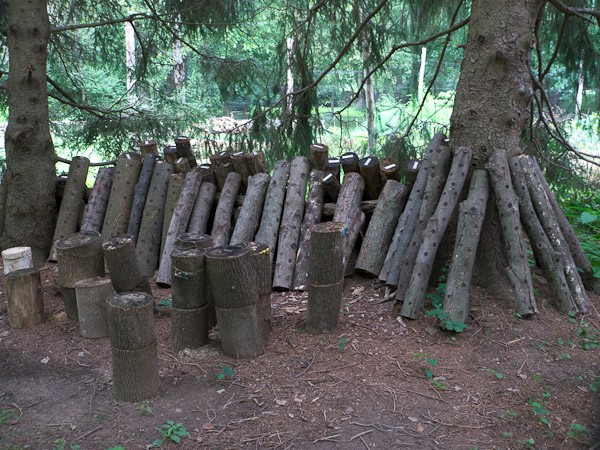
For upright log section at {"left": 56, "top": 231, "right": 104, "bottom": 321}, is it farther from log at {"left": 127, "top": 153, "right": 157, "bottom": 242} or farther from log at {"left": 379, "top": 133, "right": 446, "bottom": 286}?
log at {"left": 379, "top": 133, "right": 446, "bottom": 286}

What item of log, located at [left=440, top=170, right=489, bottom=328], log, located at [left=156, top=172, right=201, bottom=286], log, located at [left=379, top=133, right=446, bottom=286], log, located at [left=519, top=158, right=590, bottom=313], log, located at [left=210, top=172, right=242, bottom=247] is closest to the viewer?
log, located at [left=440, top=170, right=489, bottom=328]

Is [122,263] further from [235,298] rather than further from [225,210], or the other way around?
[225,210]

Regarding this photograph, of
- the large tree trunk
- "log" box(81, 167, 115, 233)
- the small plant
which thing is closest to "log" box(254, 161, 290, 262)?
"log" box(81, 167, 115, 233)

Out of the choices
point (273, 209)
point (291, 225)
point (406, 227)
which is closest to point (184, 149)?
point (273, 209)

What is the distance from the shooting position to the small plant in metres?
2.78

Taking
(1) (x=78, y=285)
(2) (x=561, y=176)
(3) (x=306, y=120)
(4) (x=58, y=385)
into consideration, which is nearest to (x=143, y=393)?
(4) (x=58, y=385)

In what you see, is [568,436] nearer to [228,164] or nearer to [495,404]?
[495,404]

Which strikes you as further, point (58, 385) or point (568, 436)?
point (58, 385)

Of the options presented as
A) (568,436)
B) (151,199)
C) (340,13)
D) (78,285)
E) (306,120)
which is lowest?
(568,436)

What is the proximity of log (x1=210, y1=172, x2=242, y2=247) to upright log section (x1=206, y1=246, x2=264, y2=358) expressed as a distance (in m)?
1.52

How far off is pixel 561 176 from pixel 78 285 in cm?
543

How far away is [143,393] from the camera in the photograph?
3.13 meters

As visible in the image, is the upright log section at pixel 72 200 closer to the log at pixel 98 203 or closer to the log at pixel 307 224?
the log at pixel 98 203

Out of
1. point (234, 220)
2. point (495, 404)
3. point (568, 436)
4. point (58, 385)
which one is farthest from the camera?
point (234, 220)
